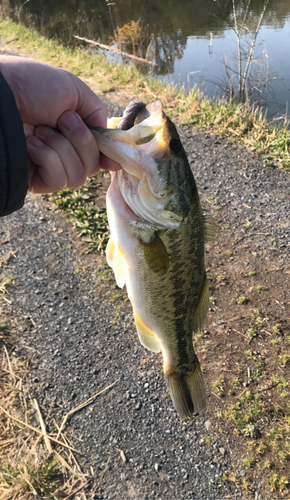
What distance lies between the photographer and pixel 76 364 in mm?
3654

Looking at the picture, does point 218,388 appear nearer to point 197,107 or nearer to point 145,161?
point 145,161

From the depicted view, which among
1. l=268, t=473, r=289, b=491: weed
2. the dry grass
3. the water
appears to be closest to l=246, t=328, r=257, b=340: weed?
l=268, t=473, r=289, b=491: weed

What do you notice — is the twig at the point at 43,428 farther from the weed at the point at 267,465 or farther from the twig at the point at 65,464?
the weed at the point at 267,465

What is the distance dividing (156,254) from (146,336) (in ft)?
2.09

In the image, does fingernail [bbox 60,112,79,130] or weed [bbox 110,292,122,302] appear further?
weed [bbox 110,292,122,302]

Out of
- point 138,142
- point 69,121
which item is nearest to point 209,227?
point 138,142

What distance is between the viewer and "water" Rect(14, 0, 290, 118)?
380 inches

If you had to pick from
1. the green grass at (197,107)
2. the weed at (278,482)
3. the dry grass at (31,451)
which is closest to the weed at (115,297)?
the dry grass at (31,451)

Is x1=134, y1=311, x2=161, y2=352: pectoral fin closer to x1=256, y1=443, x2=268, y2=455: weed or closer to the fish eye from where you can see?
the fish eye

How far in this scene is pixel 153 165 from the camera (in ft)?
5.63

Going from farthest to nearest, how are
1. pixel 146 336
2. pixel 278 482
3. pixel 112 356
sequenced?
1. pixel 112 356
2. pixel 278 482
3. pixel 146 336

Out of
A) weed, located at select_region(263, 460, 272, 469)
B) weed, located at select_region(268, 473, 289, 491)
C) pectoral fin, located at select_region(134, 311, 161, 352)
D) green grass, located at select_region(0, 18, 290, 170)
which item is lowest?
weed, located at select_region(268, 473, 289, 491)

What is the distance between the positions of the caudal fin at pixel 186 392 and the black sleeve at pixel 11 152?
1.49m

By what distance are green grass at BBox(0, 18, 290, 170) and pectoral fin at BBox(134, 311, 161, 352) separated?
183 inches
